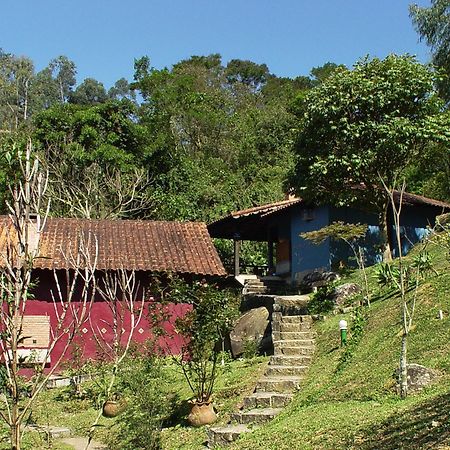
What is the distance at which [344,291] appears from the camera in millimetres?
14883

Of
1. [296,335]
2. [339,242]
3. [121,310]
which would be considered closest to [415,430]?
[296,335]

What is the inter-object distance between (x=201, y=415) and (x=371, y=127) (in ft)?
33.4

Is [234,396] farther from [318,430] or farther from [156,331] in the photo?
[318,430]

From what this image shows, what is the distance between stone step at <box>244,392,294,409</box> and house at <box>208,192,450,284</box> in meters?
9.72

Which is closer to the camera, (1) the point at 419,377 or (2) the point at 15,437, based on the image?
(2) the point at 15,437

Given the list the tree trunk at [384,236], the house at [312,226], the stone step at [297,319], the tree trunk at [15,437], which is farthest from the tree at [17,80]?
the tree trunk at [15,437]

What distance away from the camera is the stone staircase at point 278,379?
361 inches

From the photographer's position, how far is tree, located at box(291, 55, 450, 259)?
1738 cm

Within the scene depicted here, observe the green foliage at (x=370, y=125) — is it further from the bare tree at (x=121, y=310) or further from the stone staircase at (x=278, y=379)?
the bare tree at (x=121, y=310)

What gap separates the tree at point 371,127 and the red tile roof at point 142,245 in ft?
11.5

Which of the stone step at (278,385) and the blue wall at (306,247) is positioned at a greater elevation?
the blue wall at (306,247)

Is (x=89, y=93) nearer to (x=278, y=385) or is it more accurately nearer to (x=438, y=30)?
(x=438, y=30)

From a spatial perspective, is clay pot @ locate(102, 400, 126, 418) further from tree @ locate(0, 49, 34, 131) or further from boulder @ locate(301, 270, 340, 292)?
tree @ locate(0, 49, 34, 131)

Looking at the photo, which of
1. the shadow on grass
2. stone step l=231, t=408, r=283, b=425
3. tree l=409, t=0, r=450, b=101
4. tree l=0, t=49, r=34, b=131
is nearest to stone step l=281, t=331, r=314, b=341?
stone step l=231, t=408, r=283, b=425
